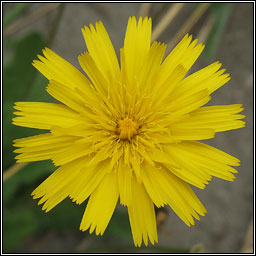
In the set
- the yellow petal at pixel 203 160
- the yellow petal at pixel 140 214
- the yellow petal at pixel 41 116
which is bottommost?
the yellow petal at pixel 140 214

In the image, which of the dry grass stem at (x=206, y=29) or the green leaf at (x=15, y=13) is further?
the dry grass stem at (x=206, y=29)

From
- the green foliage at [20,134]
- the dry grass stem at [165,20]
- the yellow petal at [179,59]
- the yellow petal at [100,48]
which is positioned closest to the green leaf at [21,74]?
the green foliage at [20,134]

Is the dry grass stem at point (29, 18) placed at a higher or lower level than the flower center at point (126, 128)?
higher

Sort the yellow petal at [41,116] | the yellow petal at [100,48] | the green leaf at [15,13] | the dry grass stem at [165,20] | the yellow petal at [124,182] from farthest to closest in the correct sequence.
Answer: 1. the dry grass stem at [165,20]
2. the green leaf at [15,13]
3. the yellow petal at [100,48]
4. the yellow petal at [41,116]
5. the yellow petal at [124,182]

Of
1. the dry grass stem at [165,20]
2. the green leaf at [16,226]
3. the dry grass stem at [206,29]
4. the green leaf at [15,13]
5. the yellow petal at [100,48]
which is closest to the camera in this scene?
the yellow petal at [100,48]

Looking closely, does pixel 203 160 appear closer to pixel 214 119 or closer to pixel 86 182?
pixel 214 119

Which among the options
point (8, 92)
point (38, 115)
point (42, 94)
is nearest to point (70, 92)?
point (38, 115)

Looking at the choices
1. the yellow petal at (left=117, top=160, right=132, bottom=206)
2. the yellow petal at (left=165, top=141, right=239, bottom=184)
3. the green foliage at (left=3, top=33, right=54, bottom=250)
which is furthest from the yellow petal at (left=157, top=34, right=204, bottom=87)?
the green foliage at (left=3, top=33, right=54, bottom=250)

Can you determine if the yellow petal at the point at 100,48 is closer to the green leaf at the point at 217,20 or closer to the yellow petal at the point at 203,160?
the yellow petal at the point at 203,160

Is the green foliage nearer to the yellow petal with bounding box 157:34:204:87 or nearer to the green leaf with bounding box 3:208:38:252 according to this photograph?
the green leaf with bounding box 3:208:38:252
